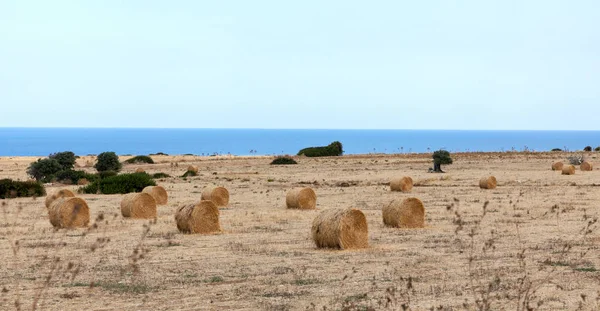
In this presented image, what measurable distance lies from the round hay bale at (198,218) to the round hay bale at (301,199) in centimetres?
736

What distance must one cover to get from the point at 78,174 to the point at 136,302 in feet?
119

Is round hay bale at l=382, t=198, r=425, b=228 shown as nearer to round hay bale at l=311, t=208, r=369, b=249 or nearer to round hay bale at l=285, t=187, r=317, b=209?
round hay bale at l=311, t=208, r=369, b=249

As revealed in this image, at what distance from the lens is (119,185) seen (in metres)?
38.6

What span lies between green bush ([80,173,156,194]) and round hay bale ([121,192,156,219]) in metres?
13.5

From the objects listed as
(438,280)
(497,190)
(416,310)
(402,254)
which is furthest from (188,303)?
(497,190)

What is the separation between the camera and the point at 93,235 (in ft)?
66.5

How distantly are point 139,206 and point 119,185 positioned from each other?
14.5m

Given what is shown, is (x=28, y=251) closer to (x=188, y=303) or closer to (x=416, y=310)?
(x=188, y=303)

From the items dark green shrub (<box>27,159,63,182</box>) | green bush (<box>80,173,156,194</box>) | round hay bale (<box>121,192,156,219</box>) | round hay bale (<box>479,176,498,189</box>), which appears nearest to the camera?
round hay bale (<box>121,192,156,219</box>)

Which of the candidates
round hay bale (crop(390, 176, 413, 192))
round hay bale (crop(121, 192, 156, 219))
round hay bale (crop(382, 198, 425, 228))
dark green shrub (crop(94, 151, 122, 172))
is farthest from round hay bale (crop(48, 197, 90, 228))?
dark green shrub (crop(94, 151, 122, 172))

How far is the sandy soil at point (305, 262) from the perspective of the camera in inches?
444

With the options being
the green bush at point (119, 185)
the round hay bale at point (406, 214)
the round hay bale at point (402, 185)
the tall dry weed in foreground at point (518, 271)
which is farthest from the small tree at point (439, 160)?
the tall dry weed in foreground at point (518, 271)

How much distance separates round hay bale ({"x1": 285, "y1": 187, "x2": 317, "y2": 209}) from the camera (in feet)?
91.1

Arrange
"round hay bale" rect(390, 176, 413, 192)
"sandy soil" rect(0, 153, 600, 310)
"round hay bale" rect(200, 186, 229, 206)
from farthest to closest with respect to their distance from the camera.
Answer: "round hay bale" rect(390, 176, 413, 192) < "round hay bale" rect(200, 186, 229, 206) < "sandy soil" rect(0, 153, 600, 310)
